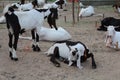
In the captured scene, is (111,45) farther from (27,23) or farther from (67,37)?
(27,23)

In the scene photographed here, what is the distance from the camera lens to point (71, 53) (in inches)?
336

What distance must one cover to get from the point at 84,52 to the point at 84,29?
469 cm

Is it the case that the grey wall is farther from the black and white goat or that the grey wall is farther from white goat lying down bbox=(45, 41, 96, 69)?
white goat lying down bbox=(45, 41, 96, 69)

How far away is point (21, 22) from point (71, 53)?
154 centimetres

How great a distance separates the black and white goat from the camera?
8.95 m

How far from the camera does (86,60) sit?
912 centimetres

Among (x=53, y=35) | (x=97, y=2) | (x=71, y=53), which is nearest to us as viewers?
(x=71, y=53)

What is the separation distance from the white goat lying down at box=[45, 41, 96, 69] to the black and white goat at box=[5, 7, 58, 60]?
83cm

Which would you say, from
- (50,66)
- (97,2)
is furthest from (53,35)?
(97,2)

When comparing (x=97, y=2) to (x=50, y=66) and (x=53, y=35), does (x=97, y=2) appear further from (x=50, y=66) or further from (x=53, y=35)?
(x=50, y=66)

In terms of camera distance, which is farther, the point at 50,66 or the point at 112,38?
the point at 112,38

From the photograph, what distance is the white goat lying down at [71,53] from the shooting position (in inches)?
335

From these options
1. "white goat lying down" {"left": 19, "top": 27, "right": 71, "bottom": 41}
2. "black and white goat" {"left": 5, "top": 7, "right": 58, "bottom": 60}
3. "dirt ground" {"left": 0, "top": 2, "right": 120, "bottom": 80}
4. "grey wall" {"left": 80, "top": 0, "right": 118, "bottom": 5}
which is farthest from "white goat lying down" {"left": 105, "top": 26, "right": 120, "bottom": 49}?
"grey wall" {"left": 80, "top": 0, "right": 118, "bottom": 5}

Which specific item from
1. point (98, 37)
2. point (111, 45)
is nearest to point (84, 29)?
point (98, 37)
